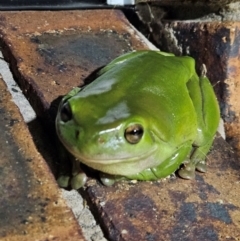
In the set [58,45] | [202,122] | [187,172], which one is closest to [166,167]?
[187,172]

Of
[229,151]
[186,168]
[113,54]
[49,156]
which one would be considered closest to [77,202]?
[49,156]

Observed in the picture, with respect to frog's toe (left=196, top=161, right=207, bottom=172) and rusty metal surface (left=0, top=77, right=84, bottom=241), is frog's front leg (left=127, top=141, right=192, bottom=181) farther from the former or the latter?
rusty metal surface (left=0, top=77, right=84, bottom=241)

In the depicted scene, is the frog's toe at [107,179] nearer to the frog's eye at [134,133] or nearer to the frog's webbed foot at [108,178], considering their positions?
the frog's webbed foot at [108,178]

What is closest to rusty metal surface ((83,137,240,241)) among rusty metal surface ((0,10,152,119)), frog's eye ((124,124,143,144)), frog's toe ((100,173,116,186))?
frog's toe ((100,173,116,186))

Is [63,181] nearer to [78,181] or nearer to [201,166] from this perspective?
[78,181]

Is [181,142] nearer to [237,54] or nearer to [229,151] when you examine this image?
[229,151]
